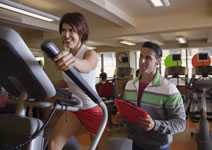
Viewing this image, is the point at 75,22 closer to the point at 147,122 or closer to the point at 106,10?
the point at 147,122

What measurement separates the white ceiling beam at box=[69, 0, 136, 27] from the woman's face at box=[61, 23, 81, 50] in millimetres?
3042

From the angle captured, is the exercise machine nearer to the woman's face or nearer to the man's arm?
the woman's face

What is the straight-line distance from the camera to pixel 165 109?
170cm

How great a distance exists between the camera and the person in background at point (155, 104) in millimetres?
Result: 1623

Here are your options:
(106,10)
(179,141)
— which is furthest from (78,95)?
(106,10)

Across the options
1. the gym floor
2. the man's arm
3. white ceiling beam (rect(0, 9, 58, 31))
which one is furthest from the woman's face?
white ceiling beam (rect(0, 9, 58, 31))

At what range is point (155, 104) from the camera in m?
1.70

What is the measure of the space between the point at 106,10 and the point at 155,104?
12.6ft

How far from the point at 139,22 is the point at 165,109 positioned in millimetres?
5760

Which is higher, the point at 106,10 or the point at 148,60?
the point at 106,10

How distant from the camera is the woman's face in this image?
1445 millimetres

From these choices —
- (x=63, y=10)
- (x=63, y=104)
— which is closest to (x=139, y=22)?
(x=63, y=10)

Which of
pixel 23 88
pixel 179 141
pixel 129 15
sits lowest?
pixel 179 141

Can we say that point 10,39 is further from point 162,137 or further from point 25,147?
point 162,137
